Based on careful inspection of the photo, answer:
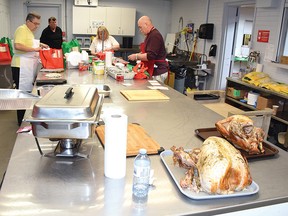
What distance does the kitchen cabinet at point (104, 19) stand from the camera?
7727mm

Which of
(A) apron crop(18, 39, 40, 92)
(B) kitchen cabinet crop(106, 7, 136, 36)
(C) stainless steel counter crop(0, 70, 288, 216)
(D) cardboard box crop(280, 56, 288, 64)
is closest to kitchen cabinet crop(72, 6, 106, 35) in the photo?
(B) kitchen cabinet crop(106, 7, 136, 36)

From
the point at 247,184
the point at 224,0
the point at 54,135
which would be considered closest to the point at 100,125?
the point at 54,135

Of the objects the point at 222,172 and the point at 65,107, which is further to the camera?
the point at 65,107

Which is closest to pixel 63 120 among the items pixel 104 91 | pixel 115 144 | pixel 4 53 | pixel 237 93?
pixel 115 144

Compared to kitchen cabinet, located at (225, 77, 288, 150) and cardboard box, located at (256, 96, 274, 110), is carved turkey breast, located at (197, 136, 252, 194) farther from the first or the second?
cardboard box, located at (256, 96, 274, 110)

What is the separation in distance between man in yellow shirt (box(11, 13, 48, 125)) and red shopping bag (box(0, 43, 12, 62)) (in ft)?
3.82

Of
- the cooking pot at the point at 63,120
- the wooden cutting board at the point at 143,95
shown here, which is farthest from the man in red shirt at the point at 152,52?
the cooking pot at the point at 63,120

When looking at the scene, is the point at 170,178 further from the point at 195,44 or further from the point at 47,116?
the point at 195,44

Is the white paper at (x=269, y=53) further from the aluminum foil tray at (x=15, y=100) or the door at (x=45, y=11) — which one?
the door at (x=45, y=11)

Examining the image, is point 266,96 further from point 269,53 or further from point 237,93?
point 269,53

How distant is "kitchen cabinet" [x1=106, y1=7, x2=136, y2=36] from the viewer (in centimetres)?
791

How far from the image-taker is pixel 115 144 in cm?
115

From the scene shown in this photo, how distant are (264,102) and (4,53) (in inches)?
175

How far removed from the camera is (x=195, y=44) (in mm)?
6965
